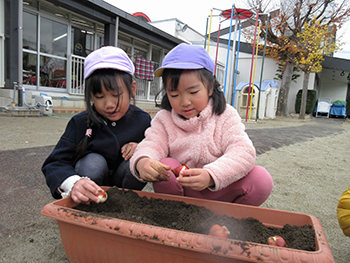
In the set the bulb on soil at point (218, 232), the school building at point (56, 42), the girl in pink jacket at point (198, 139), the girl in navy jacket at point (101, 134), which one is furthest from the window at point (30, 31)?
the bulb on soil at point (218, 232)

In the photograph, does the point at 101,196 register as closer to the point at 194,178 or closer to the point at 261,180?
the point at 194,178

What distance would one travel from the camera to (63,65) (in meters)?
6.89

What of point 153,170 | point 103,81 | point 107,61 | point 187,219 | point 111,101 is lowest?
point 187,219

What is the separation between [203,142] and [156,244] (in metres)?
0.65

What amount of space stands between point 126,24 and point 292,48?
22.7 feet

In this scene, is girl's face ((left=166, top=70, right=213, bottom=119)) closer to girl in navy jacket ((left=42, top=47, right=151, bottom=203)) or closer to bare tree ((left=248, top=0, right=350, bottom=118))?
girl in navy jacket ((left=42, top=47, right=151, bottom=203))

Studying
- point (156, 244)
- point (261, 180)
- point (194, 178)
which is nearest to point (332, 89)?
point (261, 180)

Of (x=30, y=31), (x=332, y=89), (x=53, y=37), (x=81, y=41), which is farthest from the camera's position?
(x=332, y=89)

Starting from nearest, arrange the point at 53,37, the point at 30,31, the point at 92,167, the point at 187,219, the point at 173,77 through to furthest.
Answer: the point at 187,219 → the point at 173,77 → the point at 92,167 → the point at 30,31 → the point at 53,37

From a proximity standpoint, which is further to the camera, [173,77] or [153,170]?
[173,77]

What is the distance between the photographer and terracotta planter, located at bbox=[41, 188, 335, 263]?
0.68 metres

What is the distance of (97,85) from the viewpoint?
50.9 inches

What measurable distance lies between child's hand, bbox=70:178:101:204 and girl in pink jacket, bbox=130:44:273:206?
0.23m

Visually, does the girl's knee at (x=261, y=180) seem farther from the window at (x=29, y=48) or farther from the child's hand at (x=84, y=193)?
the window at (x=29, y=48)
